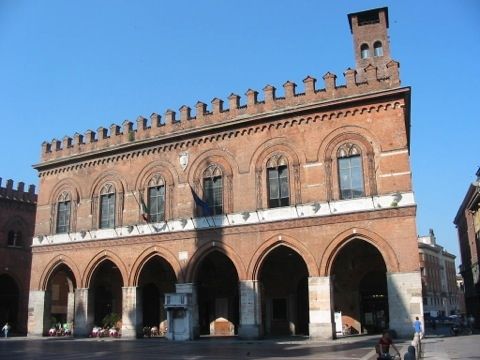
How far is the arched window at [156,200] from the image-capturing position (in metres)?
27.2

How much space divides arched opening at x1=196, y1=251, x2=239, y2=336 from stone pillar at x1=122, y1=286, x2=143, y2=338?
349cm

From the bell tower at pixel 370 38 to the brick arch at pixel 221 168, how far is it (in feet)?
25.9

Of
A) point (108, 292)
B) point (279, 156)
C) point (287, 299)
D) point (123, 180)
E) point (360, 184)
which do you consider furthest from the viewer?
point (108, 292)

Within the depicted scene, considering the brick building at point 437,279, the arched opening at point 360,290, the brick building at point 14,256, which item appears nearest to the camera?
the arched opening at point 360,290

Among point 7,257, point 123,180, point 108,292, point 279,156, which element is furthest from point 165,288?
point 7,257

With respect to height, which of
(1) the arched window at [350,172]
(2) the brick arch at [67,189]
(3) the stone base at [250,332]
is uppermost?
(2) the brick arch at [67,189]

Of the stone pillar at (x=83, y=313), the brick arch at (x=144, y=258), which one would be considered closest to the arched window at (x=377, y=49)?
the brick arch at (x=144, y=258)

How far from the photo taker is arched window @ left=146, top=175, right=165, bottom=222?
27.2 m

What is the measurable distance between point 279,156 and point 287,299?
7.40m

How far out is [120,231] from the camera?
2783 centimetres

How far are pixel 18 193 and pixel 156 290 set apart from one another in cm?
1584

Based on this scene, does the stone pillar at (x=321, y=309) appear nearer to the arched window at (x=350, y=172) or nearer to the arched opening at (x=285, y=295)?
the arched opening at (x=285, y=295)

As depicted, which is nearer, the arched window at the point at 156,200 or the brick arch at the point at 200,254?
the brick arch at the point at 200,254

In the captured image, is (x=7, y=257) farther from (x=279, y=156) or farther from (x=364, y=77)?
(x=364, y=77)
